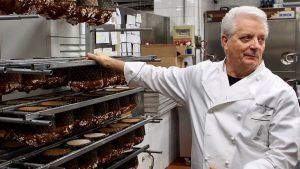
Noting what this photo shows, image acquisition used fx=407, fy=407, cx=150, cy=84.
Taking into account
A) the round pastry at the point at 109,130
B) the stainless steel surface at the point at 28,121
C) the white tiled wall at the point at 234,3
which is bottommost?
the round pastry at the point at 109,130

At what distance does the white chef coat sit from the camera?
2.07m

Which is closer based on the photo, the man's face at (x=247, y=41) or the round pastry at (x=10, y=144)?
the round pastry at (x=10, y=144)

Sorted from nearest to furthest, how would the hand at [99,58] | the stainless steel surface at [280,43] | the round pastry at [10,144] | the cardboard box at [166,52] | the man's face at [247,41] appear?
the round pastry at [10,144] → the man's face at [247,41] → the hand at [99,58] → the cardboard box at [166,52] → the stainless steel surface at [280,43]

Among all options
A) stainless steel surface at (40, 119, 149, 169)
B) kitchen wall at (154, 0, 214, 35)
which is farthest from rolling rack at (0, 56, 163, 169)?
kitchen wall at (154, 0, 214, 35)

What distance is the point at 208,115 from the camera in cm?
228

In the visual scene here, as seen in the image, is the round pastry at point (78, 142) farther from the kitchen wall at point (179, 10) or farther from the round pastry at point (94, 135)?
the kitchen wall at point (179, 10)

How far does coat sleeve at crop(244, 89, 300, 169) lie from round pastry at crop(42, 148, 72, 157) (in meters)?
0.92

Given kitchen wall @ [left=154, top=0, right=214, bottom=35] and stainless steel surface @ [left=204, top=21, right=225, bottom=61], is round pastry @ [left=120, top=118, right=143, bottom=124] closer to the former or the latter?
kitchen wall @ [left=154, top=0, right=214, bottom=35]

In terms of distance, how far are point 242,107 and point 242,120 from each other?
69 millimetres

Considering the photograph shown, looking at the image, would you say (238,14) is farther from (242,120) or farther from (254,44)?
(242,120)

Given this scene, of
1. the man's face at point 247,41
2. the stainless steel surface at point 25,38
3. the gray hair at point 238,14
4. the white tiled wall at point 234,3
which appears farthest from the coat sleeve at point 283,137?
the white tiled wall at point 234,3

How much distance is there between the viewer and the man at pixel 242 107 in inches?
81.2

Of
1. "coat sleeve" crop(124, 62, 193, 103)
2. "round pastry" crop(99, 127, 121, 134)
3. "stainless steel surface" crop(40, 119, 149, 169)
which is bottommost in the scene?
"stainless steel surface" crop(40, 119, 149, 169)

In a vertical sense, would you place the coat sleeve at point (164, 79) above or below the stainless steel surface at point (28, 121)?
above
